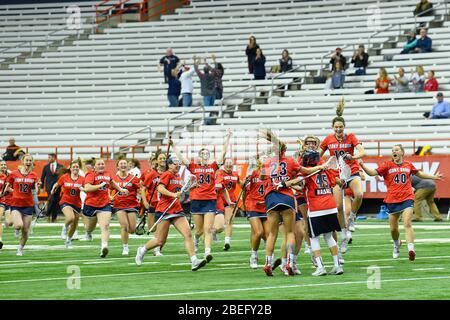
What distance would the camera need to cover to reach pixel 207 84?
4138 cm

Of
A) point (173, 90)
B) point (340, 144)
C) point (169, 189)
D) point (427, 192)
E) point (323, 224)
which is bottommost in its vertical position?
point (427, 192)

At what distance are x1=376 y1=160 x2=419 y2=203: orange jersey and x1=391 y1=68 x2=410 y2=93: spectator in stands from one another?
57.3 ft

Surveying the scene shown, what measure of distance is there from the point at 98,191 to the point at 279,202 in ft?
22.9

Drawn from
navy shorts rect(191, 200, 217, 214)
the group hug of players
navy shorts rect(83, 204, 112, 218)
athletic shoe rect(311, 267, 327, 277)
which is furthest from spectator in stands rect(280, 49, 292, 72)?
athletic shoe rect(311, 267, 327, 277)

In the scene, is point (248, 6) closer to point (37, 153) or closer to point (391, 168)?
point (37, 153)

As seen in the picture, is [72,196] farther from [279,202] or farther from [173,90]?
[173,90]

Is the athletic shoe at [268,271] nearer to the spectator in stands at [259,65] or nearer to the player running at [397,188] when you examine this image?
the player running at [397,188]

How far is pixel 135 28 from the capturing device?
159ft

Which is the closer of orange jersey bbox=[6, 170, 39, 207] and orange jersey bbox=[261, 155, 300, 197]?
orange jersey bbox=[261, 155, 300, 197]

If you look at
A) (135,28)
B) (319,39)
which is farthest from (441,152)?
(135,28)

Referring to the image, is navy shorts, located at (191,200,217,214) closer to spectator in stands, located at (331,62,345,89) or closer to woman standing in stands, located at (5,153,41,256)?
woman standing in stands, located at (5,153,41,256)

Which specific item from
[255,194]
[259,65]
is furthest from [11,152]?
[255,194]

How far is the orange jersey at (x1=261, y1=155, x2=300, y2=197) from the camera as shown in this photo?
1788cm

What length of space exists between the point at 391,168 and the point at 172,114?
22435mm
